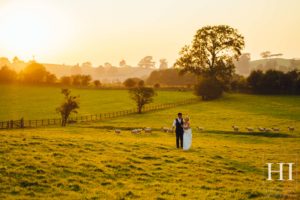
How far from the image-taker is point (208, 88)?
93.8 meters

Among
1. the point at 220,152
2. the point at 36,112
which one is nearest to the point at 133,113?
the point at 36,112

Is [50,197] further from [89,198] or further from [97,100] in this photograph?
[97,100]

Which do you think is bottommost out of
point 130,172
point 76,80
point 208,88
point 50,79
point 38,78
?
point 130,172

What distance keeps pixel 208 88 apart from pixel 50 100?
40676mm

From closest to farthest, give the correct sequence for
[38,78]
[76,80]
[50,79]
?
[38,78] → [50,79] → [76,80]

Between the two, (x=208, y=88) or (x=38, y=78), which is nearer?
(x=208, y=88)

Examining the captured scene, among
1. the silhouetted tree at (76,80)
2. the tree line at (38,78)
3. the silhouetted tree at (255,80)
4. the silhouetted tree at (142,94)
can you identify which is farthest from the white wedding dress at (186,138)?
the silhouetted tree at (76,80)

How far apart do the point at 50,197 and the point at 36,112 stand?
68661 millimetres

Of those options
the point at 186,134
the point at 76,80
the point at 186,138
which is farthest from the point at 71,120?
the point at 76,80

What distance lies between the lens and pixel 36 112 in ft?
267

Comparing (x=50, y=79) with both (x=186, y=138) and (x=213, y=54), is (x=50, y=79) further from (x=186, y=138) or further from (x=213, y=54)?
(x=186, y=138)

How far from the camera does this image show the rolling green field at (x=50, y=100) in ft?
264

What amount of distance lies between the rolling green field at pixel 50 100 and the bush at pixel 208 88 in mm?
7526

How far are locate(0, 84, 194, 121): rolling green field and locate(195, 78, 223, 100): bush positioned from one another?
7.53 m
